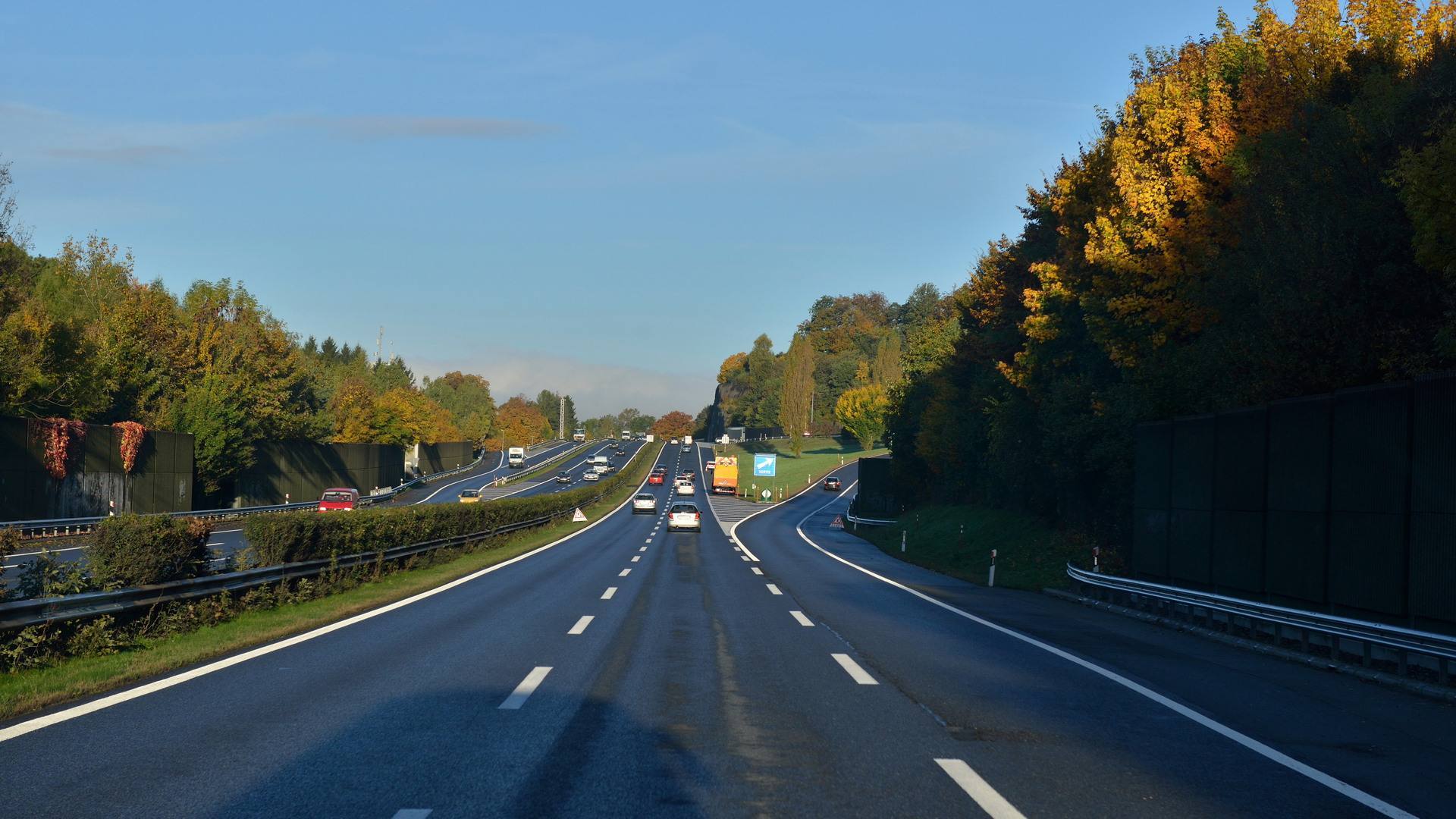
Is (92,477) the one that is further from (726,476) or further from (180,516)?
(726,476)

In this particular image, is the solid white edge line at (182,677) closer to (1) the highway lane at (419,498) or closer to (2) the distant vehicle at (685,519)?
(1) the highway lane at (419,498)

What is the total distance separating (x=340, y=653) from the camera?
12219mm

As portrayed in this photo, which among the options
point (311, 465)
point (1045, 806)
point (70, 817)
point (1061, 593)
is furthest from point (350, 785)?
point (311, 465)

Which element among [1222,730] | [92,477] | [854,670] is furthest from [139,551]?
[92,477]

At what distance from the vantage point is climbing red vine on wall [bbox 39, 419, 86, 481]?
133 ft

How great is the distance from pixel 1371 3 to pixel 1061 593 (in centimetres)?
1809

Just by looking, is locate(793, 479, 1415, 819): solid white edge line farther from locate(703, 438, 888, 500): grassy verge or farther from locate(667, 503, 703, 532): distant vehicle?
locate(703, 438, 888, 500): grassy verge

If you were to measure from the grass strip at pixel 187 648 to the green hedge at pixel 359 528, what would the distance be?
2.93 feet

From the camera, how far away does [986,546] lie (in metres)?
44.9

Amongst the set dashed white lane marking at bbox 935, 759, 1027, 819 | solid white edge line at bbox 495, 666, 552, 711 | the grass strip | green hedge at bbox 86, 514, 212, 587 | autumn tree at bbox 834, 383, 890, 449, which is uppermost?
autumn tree at bbox 834, 383, 890, 449

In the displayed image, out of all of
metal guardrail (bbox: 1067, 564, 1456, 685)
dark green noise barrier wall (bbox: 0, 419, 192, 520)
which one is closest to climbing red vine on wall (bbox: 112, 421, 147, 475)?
dark green noise barrier wall (bbox: 0, 419, 192, 520)

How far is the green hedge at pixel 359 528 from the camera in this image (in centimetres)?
1828

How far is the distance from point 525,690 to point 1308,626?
1056 cm

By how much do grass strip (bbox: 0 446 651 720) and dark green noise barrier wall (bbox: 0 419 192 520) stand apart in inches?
851
